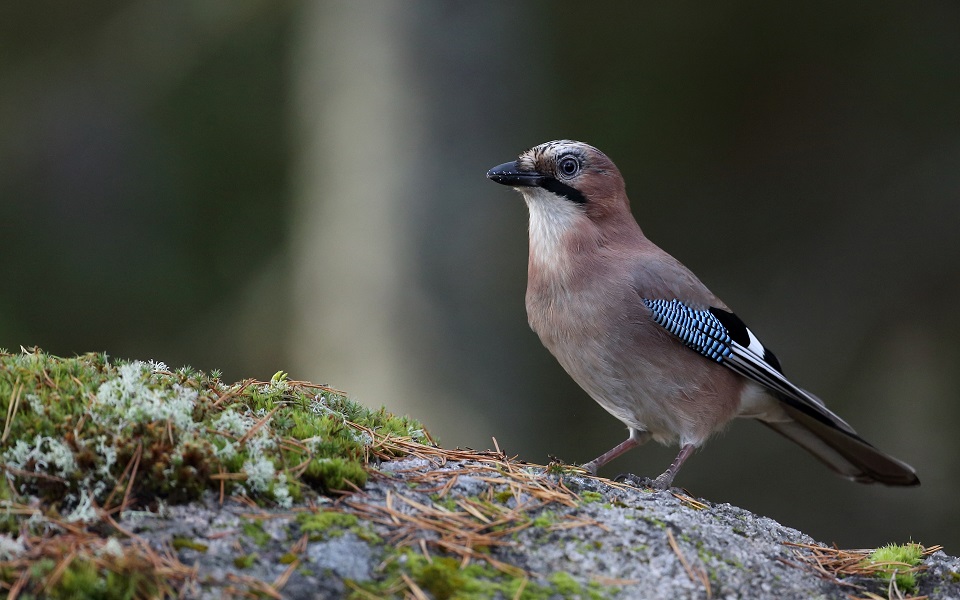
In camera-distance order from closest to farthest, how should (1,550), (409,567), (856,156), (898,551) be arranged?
(1,550), (409,567), (898,551), (856,156)

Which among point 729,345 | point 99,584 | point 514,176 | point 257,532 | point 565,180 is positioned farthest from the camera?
point 565,180

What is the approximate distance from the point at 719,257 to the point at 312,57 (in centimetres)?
446

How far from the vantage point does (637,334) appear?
15.4 ft

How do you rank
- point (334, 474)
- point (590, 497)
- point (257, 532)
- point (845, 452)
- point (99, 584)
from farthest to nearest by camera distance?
point (845, 452)
point (590, 497)
point (334, 474)
point (257, 532)
point (99, 584)

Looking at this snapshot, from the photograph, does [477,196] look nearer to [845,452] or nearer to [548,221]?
[548,221]

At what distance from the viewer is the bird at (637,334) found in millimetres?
4684

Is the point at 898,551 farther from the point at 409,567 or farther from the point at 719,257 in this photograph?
the point at 719,257

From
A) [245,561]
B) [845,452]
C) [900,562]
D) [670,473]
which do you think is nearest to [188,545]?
[245,561]

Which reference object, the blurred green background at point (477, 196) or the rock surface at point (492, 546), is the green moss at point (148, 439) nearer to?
the rock surface at point (492, 546)

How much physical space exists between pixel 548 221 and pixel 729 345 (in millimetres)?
1162

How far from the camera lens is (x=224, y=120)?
33.3 ft

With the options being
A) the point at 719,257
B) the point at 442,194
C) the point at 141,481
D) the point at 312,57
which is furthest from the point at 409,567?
the point at 719,257

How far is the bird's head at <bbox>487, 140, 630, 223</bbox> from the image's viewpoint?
5.21 metres

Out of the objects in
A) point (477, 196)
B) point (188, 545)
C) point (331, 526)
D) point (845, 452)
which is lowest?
point (188, 545)
